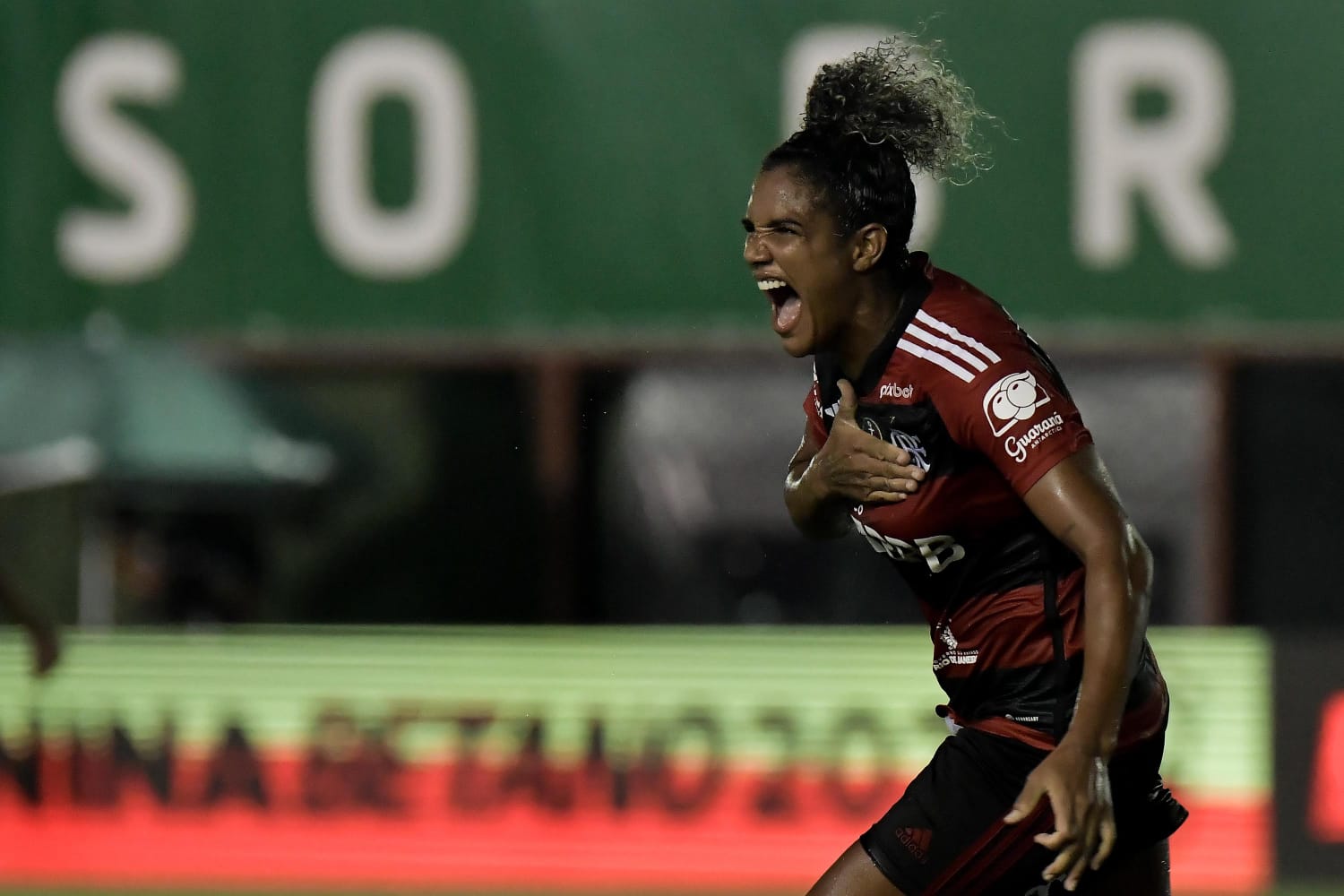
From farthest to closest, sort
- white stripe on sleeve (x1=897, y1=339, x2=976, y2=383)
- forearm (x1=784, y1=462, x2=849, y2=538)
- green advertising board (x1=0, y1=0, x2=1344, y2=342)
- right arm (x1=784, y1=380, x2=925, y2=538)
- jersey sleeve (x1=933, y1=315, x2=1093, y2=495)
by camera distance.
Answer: green advertising board (x1=0, y1=0, x2=1344, y2=342) → forearm (x1=784, y1=462, x2=849, y2=538) → right arm (x1=784, y1=380, x2=925, y2=538) → white stripe on sleeve (x1=897, y1=339, x2=976, y2=383) → jersey sleeve (x1=933, y1=315, x2=1093, y2=495)

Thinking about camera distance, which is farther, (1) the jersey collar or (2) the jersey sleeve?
(1) the jersey collar

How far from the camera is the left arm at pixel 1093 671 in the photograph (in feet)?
9.53

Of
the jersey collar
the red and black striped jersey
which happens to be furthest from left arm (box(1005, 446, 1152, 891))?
the jersey collar

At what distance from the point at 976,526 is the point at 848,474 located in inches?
9.1

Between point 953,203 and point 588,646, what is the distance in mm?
2234

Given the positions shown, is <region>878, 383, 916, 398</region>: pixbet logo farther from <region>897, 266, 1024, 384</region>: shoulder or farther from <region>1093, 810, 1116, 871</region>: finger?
<region>1093, 810, 1116, 871</region>: finger

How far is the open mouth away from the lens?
3297 millimetres

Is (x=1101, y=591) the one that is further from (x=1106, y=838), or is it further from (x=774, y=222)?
(x=774, y=222)

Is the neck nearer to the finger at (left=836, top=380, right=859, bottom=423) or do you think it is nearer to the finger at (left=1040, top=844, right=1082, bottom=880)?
the finger at (left=836, top=380, right=859, bottom=423)

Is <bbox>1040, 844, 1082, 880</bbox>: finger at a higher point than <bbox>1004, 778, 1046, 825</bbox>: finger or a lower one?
lower

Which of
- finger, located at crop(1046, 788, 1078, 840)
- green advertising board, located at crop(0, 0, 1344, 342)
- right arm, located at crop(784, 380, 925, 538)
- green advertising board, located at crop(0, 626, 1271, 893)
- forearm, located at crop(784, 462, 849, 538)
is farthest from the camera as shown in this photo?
green advertising board, located at crop(0, 0, 1344, 342)

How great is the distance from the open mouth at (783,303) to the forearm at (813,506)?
0.30 metres

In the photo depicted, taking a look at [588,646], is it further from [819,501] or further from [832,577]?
[819,501]

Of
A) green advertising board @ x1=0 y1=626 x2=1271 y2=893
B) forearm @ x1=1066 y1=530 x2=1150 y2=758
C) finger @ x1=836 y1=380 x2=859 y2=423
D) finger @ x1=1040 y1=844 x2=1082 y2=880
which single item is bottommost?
green advertising board @ x1=0 y1=626 x2=1271 y2=893
